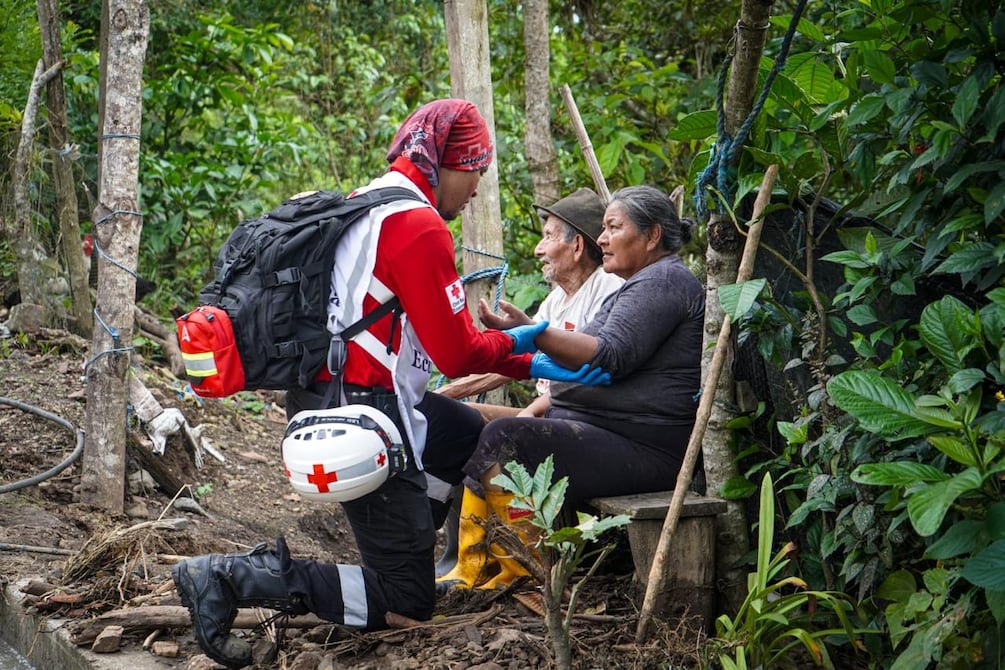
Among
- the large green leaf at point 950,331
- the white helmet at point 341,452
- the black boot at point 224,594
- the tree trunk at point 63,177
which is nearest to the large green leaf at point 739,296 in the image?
the large green leaf at point 950,331

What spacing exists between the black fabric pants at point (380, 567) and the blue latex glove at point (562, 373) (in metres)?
0.57

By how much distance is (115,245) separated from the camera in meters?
4.37

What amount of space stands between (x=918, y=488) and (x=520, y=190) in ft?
16.3

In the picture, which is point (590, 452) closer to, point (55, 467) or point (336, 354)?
point (336, 354)

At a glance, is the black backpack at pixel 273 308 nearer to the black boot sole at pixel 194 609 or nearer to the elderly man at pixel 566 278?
the black boot sole at pixel 194 609

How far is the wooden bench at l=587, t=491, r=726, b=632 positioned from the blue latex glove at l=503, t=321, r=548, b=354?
25.9 inches

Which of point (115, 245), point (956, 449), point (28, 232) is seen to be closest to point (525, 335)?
point (956, 449)

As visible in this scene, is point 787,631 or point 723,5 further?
point 723,5

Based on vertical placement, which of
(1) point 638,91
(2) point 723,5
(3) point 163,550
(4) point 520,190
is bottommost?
(3) point 163,550

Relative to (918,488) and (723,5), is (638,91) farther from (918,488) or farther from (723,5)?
(918,488)

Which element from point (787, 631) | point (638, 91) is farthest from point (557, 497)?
point (638, 91)

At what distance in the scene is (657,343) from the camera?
3.59 metres

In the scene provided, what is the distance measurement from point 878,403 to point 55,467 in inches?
148

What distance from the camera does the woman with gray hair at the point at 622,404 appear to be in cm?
351
